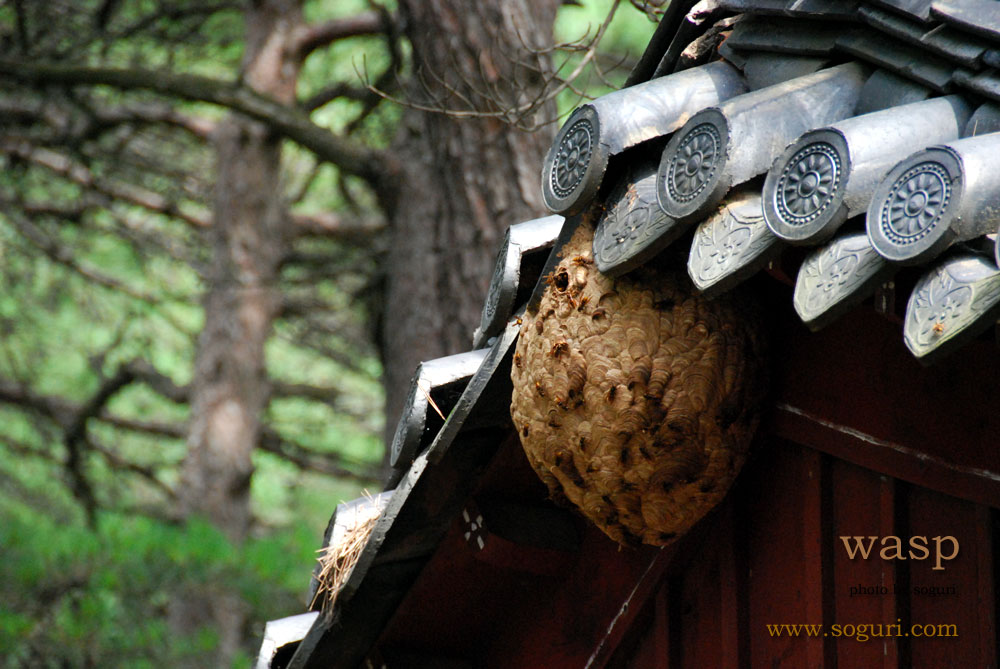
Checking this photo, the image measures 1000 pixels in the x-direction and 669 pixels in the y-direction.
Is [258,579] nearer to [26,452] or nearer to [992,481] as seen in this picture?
[26,452]

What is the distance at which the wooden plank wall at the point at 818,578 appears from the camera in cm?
195

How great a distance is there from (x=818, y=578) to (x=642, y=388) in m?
0.54

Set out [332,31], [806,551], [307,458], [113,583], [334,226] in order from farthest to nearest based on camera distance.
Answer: [307,458] < [334,226] < [332,31] < [113,583] < [806,551]

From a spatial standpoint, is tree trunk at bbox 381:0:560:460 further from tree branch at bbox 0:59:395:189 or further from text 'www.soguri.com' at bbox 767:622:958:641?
text 'www.soguri.com' at bbox 767:622:958:641

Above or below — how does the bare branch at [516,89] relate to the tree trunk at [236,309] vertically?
Result: below

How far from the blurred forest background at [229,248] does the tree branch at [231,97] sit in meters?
0.02

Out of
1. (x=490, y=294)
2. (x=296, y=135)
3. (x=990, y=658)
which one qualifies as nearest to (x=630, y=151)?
(x=490, y=294)

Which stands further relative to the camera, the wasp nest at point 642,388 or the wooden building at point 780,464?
the wasp nest at point 642,388

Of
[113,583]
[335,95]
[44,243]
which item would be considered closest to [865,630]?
[113,583]

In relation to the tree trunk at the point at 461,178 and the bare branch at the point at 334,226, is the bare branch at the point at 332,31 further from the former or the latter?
the tree trunk at the point at 461,178

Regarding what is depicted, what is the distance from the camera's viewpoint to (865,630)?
7.02 ft

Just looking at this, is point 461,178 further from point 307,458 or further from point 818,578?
point 307,458

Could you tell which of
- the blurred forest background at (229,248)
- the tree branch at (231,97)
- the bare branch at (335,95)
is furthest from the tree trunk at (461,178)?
the bare branch at (335,95)

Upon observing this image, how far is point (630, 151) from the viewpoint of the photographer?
1.99 meters
